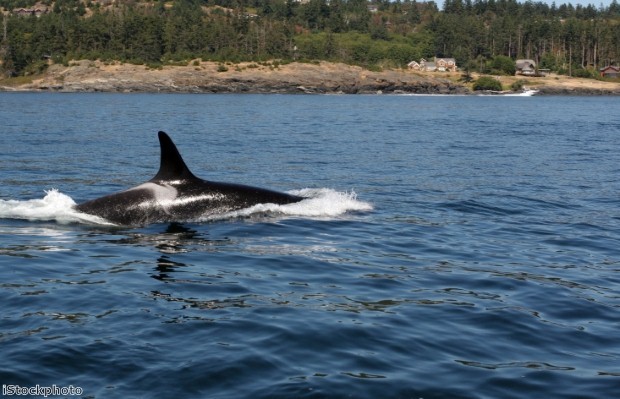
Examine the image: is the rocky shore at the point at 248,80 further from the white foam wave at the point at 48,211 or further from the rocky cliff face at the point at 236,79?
the white foam wave at the point at 48,211

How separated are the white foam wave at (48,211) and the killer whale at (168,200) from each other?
22 centimetres

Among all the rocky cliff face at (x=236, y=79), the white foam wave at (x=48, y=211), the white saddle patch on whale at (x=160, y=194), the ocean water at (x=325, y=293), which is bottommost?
the ocean water at (x=325, y=293)

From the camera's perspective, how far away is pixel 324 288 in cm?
1356

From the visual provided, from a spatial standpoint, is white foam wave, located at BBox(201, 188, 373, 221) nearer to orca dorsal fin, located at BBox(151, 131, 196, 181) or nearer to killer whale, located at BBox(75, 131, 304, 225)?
killer whale, located at BBox(75, 131, 304, 225)

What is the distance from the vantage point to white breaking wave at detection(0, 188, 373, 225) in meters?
19.2

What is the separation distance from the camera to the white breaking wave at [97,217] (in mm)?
19188

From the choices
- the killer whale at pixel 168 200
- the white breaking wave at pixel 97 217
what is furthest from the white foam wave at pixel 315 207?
the killer whale at pixel 168 200

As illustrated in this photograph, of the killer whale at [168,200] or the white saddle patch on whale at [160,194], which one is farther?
the white saddle patch on whale at [160,194]

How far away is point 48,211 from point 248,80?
143897 mm

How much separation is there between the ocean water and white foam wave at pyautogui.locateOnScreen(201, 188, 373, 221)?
81mm

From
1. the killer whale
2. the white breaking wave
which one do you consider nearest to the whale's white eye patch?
the killer whale

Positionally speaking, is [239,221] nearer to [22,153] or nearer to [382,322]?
[382,322]

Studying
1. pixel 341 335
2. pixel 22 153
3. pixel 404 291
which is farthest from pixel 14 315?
pixel 22 153

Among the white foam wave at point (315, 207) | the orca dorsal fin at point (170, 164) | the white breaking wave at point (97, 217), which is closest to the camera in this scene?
the orca dorsal fin at point (170, 164)
